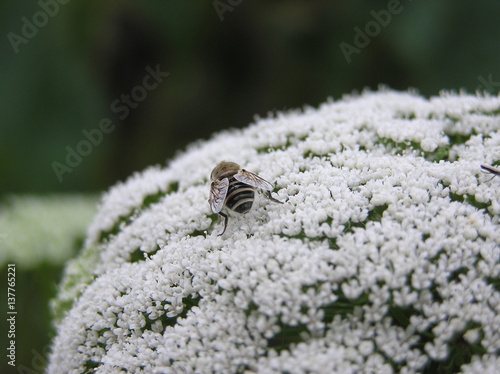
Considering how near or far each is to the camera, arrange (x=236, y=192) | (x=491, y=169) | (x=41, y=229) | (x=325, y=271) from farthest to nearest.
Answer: (x=41, y=229) < (x=236, y=192) < (x=491, y=169) < (x=325, y=271)

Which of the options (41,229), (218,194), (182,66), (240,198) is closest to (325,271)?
(240,198)

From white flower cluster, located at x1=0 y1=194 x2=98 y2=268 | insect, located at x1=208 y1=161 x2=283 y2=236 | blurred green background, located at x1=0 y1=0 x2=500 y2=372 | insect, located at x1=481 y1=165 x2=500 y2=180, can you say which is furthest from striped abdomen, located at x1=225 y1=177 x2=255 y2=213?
blurred green background, located at x1=0 y1=0 x2=500 y2=372

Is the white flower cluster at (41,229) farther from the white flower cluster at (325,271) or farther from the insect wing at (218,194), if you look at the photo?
the insect wing at (218,194)

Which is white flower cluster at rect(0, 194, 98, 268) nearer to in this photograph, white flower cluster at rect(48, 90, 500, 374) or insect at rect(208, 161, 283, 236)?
white flower cluster at rect(48, 90, 500, 374)

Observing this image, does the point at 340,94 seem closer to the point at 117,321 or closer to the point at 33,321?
the point at 33,321

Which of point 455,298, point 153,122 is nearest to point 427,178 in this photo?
point 455,298

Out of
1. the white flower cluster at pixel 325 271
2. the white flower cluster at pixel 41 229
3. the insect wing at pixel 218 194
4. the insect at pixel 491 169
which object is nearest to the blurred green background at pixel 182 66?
the white flower cluster at pixel 41 229

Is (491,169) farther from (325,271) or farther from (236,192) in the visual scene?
(236,192)

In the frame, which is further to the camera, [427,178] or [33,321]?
[33,321]
